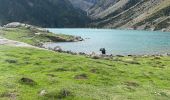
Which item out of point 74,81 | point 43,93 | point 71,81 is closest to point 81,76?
point 74,81

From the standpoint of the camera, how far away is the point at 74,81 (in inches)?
1706

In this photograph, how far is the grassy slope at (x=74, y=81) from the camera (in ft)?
119

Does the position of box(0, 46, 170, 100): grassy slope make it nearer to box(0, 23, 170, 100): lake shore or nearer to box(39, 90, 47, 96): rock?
box(0, 23, 170, 100): lake shore

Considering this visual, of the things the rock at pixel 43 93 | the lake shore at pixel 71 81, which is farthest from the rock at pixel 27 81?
the rock at pixel 43 93

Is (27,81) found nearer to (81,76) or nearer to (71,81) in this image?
(71,81)

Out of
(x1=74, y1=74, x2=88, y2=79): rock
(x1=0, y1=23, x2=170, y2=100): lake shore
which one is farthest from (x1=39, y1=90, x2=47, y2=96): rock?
(x1=74, y1=74, x2=88, y2=79): rock

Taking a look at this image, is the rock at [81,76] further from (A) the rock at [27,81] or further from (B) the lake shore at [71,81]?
(A) the rock at [27,81]

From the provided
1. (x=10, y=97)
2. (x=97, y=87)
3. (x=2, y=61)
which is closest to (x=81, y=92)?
(x=97, y=87)

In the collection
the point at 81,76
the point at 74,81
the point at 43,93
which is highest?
the point at 81,76

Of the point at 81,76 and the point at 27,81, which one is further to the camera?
the point at 81,76

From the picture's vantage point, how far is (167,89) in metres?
45.4

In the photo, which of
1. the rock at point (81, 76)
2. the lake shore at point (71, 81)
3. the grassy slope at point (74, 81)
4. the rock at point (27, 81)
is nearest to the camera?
the lake shore at point (71, 81)

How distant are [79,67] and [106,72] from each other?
3908 mm

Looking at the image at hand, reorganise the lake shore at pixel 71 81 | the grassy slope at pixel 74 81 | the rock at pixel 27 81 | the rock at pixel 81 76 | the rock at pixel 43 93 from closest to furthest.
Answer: the rock at pixel 43 93, the lake shore at pixel 71 81, the grassy slope at pixel 74 81, the rock at pixel 27 81, the rock at pixel 81 76
